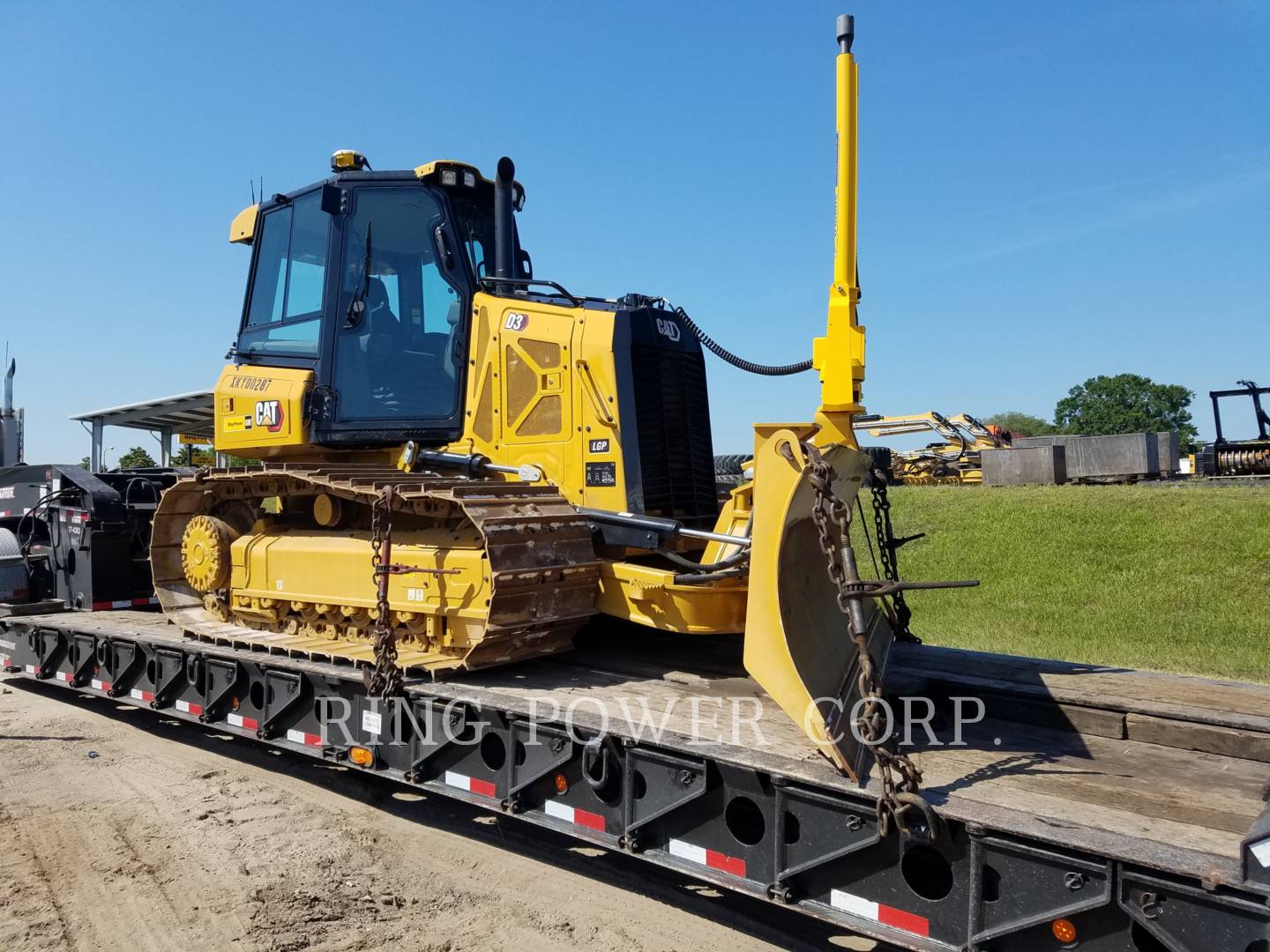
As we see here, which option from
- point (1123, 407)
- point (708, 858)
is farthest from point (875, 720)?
point (1123, 407)

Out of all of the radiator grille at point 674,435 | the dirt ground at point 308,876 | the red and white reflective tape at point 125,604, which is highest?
the radiator grille at point 674,435

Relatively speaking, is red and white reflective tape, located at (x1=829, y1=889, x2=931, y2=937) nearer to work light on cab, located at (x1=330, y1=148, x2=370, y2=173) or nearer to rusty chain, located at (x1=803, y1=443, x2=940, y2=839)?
rusty chain, located at (x1=803, y1=443, x2=940, y2=839)

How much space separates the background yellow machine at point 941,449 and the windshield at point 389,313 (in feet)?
73.1

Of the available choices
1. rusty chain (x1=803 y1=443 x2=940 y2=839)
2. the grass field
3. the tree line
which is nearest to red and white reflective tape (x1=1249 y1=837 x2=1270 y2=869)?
rusty chain (x1=803 y1=443 x2=940 y2=839)

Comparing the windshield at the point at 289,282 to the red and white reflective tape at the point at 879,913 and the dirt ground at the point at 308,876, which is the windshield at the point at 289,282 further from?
the red and white reflective tape at the point at 879,913

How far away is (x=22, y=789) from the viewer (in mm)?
6211

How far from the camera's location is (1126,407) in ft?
294

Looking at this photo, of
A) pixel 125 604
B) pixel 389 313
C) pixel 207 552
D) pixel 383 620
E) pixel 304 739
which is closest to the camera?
pixel 383 620

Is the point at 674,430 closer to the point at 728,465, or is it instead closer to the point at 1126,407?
the point at 728,465

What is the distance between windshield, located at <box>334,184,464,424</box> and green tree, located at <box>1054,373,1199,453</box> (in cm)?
9020

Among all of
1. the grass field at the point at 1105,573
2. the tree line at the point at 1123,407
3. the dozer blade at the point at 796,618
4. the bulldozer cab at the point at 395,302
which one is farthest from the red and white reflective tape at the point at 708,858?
the tree line at the point at 1123,407

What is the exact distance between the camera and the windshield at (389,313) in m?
6.48

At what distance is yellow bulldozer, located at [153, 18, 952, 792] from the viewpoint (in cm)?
475

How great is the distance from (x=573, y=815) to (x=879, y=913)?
1576 mm
